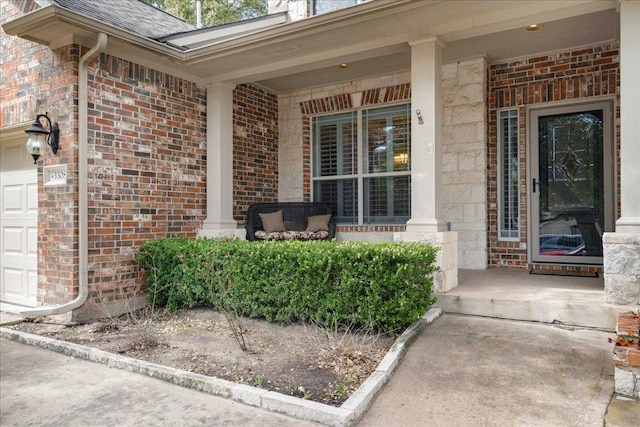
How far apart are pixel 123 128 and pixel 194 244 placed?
1.52 metres

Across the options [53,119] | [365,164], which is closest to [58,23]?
[53,119]

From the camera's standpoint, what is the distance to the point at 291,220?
6547mm

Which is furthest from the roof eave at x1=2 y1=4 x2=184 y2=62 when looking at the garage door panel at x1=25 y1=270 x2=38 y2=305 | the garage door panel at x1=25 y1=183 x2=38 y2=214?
the garage door panel at x1=25 y1=270 x2=38 y2=305

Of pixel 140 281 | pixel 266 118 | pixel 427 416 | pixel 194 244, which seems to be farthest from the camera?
pixel 266 118

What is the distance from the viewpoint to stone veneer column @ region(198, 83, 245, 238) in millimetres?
5684

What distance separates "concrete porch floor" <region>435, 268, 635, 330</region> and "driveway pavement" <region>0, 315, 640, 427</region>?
142 millimetres

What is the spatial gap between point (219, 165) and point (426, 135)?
8.85 ft

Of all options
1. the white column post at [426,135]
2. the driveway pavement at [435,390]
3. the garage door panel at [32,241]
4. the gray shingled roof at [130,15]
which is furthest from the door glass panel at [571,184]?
the garage door panel at [32,241]

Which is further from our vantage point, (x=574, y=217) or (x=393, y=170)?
(x=393, y=170)

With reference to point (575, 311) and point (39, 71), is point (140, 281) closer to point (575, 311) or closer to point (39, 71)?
point (39, 71)

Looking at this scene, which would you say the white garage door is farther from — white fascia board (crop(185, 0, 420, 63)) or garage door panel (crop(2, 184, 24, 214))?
white fascia board (crop(185, 0, 420, 63))

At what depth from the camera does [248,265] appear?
4.13 m

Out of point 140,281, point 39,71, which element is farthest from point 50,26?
point 140,281

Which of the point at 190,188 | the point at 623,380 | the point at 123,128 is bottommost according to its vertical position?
the point at 623,380
